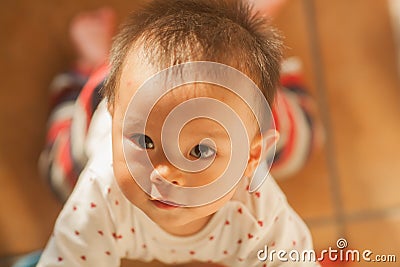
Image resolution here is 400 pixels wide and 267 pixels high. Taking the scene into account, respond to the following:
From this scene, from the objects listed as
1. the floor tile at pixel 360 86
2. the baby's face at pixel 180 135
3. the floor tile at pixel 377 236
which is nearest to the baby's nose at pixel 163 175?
the baby's face at pixel 180 135

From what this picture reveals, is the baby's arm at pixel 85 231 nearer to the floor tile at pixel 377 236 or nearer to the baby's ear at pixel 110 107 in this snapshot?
the baby's ear at pixel 110 107

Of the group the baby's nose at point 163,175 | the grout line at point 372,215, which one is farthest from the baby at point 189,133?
the grout line at point 372,215

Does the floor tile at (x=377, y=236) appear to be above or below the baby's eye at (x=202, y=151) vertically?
below

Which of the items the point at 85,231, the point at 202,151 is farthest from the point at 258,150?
the point at 85,231

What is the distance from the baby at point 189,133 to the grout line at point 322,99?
0.16 meters

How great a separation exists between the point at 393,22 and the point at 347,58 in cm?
6

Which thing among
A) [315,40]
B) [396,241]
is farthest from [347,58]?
[396,241]

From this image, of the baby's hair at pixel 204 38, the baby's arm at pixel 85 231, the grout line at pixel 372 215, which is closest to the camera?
the baby's hair at pixel 204 38

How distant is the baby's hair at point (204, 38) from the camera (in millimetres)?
345

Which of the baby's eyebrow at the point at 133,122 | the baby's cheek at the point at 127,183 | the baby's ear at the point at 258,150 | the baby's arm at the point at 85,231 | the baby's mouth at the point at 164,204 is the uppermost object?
the baby's eyebrow at the point at 133,122

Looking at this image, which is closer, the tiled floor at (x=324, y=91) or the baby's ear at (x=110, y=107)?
the baby's ear at (x=110, y=107)

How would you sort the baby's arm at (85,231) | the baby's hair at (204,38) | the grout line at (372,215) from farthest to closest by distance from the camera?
the grout line at (372,215)
the baby's arm at (85,231)
the baby's hair at (204,38)

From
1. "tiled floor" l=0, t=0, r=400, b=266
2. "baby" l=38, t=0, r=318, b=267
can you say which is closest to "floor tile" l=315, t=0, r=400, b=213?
→ "tiled floor" l=0, t=0, r=400, b=266

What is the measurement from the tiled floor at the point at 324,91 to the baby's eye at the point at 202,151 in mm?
245
